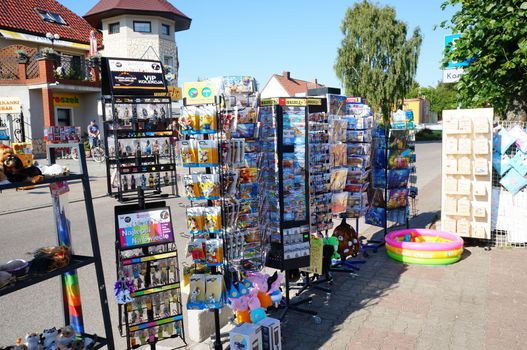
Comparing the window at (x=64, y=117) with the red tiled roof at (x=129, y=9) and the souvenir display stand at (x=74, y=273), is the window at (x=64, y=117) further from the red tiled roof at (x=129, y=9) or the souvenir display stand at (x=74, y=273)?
the souvenir display stand at (x=74, y=273)

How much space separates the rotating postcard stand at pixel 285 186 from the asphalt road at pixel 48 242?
1139mm

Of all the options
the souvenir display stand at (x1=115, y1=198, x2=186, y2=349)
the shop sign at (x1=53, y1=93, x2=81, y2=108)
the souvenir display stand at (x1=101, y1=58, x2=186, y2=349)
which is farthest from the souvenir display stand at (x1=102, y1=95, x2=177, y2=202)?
the shop sign at (x1=53, y1=93, x2=81, y2=108)

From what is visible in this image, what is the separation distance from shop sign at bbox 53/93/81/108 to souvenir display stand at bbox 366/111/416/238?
22576 mm

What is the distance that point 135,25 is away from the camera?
96.7 feet

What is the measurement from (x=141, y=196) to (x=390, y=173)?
18.0 feet

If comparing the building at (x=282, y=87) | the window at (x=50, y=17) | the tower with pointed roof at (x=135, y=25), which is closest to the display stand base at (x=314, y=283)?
the tower with pointed roof at (x=135, y=25)

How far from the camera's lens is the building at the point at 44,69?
912 inches

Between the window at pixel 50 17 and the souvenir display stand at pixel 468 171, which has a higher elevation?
the window at pixel 50 17

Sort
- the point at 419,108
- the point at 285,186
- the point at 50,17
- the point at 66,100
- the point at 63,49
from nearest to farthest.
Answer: the point at 285,186 → the point at 66,100 → the point at 63,49 → the point at 50,17 → the point at 419,108

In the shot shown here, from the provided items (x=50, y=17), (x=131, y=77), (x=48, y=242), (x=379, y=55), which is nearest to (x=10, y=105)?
(x=50, y=17)

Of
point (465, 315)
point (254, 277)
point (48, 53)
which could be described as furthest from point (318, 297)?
point (48, 53)

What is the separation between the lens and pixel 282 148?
500cm

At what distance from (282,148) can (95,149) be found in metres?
20.4

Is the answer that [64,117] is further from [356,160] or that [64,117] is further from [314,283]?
[314,283]
